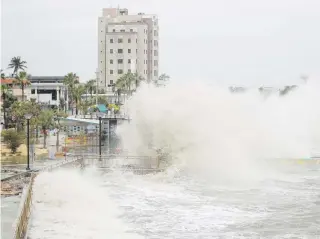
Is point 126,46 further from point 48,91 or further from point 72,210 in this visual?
point 72,210

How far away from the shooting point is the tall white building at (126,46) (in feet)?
310

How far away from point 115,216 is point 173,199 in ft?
13.4

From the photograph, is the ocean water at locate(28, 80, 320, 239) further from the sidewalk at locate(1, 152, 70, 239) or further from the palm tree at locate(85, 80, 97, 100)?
the palm tree at locate(85, 80, 97, 100)

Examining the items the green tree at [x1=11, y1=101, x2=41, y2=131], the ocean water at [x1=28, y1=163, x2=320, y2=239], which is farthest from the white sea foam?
the green tree at [x1=11, y1=101, x2=41, y2=131]

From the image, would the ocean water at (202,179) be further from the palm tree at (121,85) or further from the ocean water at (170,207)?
the palm tree at (121,85)

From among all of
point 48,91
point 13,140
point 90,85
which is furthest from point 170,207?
point 48,91

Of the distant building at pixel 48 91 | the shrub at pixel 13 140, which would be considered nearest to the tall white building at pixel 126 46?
the distant building at pixel 48 91

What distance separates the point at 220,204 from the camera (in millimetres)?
21016

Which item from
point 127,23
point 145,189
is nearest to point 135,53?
point 127,23

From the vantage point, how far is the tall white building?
94625 millimetres

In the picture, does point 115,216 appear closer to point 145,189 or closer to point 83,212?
point 83,212

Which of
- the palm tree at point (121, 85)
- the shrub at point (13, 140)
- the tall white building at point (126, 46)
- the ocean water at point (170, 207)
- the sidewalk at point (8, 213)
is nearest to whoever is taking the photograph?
the sidewalk at point (8, 213)

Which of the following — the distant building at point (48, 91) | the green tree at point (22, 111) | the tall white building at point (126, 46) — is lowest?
the green tree at point (22, 111)

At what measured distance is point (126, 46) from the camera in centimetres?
9450
